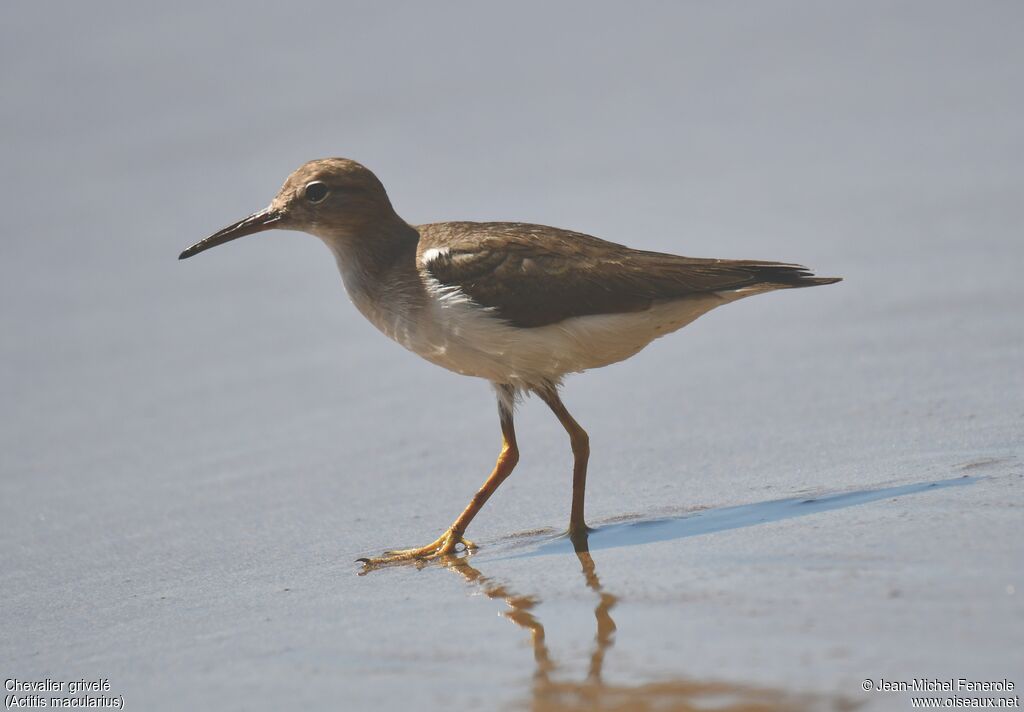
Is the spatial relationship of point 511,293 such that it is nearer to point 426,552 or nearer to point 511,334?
point 511,334

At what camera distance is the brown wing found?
691 centimetres

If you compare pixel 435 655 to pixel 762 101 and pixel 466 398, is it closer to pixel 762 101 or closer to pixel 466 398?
pixel 466 398

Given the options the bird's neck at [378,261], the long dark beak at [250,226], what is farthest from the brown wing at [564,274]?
the long dark beak at [250,226]

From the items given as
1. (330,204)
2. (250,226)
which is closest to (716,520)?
(330,204)

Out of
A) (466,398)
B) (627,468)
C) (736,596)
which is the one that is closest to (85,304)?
(466,398)

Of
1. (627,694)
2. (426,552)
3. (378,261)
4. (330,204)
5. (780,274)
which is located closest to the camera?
(627,694)

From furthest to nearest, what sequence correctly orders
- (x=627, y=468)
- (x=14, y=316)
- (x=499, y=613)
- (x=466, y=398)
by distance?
(x=14, y=316)
(x=466, y=398)
(x=627, y=468)
(x=499, y=613)

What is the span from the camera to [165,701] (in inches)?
194

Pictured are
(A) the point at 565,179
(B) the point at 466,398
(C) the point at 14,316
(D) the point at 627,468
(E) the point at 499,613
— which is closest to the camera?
(E) the point at 499,613

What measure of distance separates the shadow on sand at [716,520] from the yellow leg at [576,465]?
6 centimetres

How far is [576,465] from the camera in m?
6.93

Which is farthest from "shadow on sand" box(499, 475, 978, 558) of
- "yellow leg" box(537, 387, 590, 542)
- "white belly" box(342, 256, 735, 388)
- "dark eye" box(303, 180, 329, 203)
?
"dark eye" box(303, 180, 329, 203)

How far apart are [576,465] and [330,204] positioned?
197 centimetres

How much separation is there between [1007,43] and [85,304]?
9.01 metres
